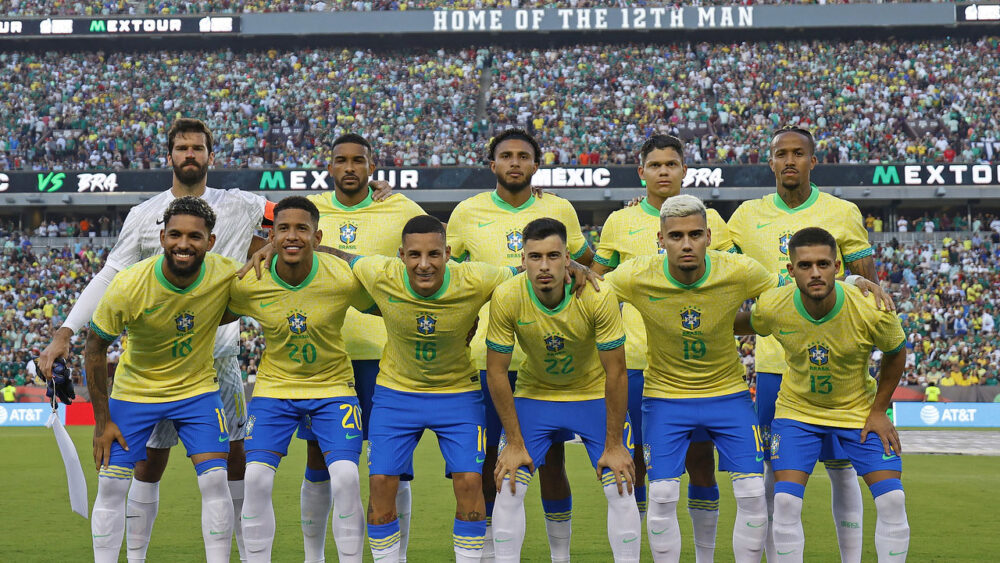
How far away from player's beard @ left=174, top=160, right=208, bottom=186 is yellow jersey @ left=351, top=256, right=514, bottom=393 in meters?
1.35

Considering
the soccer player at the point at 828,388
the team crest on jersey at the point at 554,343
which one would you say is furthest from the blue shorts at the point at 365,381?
the soccer player at the point at 828,388

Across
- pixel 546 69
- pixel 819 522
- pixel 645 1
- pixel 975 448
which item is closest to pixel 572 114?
pixel 546 69

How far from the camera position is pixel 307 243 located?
19.0ft

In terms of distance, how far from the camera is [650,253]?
21.9ft

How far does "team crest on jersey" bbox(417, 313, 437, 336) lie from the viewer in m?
5.74

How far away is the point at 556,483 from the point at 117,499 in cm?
261

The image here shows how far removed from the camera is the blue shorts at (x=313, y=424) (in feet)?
18.6

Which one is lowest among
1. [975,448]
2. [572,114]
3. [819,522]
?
[975,448]

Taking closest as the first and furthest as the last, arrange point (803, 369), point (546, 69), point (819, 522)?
point (803, 369) < point (819, 522) < point (546, 69)

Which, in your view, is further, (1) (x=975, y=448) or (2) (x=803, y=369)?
(1) (x=975, y=448)

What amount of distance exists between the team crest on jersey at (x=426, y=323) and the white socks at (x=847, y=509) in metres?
2.65

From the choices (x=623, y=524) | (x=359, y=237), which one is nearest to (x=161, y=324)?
(x=359, y=237)

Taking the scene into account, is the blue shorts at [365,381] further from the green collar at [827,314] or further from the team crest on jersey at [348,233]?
the green collar at [827,314]

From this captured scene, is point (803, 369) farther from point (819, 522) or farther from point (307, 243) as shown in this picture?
point (819, 522)
